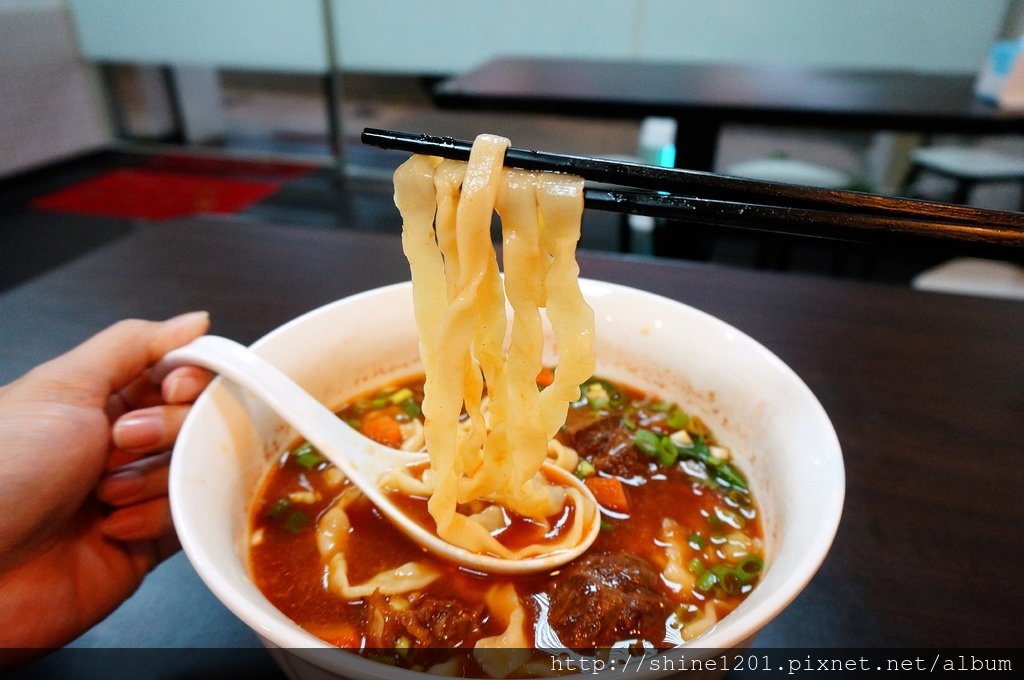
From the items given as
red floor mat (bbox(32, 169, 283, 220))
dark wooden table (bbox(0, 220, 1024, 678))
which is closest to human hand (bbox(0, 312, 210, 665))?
dark wooden table (bbox(0, 220, 1024, 678))

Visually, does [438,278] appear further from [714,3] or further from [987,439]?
[714,3]

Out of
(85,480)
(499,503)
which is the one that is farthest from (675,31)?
(85,480)

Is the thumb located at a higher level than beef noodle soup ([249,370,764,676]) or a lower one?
higher

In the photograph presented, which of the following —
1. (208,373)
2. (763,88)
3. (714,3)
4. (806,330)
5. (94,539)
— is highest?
(714,3)

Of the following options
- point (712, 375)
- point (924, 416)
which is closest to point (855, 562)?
point (712, 375)

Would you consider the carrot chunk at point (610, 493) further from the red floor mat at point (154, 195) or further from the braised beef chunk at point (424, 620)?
the red floor mat at point (154, 195)

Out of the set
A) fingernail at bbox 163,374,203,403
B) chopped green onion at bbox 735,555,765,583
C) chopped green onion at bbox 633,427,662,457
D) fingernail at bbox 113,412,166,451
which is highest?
fingernail at bbox 163,374,203,403

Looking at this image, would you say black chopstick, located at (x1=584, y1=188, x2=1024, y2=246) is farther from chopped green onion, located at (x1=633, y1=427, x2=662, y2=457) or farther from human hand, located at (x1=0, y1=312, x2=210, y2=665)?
human hand, located at (x1=0, y1=312, x2=210, y2=665)
